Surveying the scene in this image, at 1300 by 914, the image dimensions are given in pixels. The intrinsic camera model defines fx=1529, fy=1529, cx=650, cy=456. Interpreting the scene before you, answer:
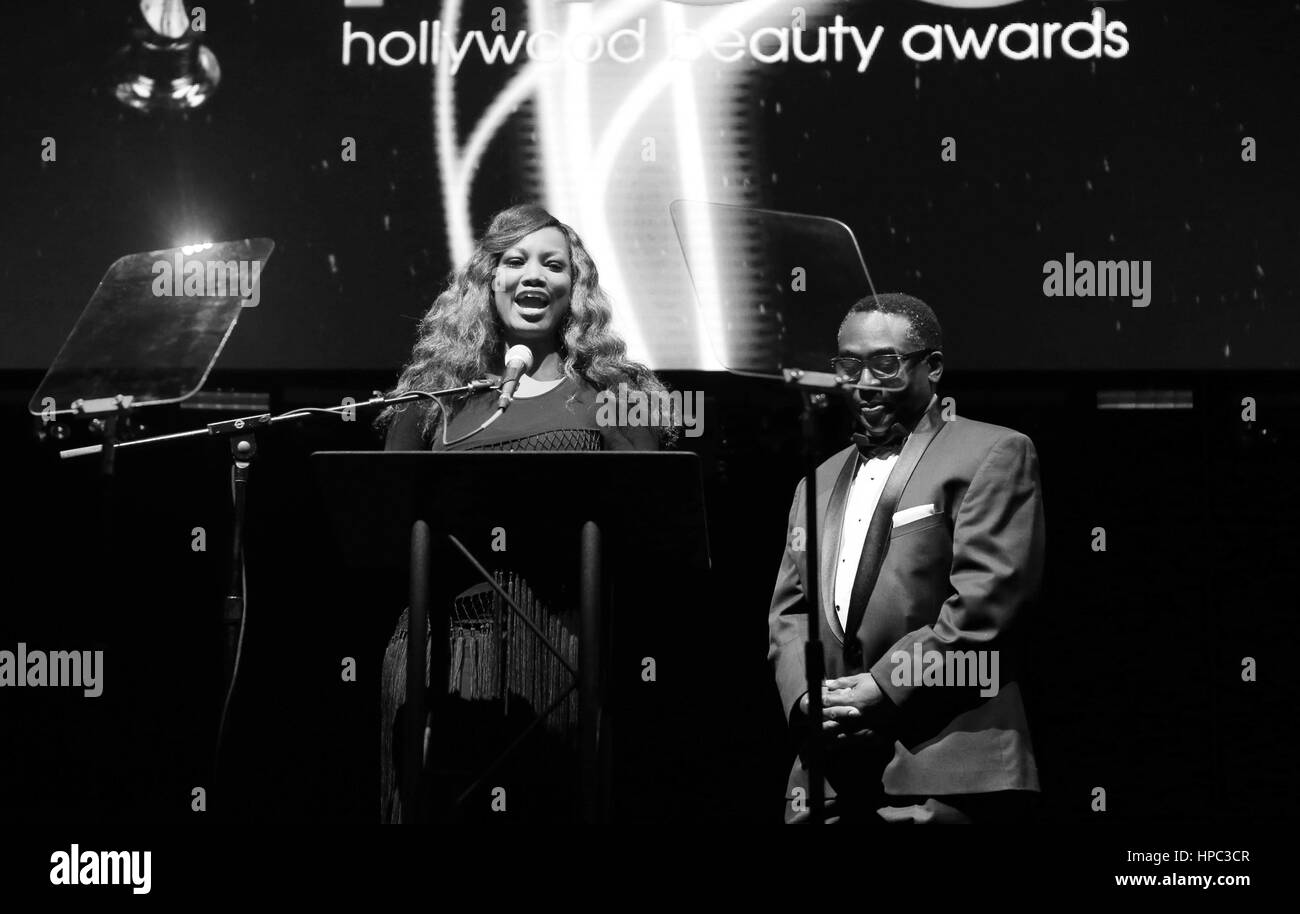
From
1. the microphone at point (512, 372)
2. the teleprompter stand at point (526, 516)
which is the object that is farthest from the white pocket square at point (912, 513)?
the microphone at point (512, 372)

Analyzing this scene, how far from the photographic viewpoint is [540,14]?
458cm

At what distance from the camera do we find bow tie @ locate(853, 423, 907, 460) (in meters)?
3.24

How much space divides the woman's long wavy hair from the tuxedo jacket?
2.33ft

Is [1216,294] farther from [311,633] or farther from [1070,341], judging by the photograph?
[311,633]

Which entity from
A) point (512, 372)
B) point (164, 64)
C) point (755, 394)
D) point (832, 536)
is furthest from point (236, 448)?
point (164, 64)

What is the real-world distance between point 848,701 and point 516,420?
1.01 m

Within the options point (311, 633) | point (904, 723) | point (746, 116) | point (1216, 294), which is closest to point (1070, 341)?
point (1216, 294)

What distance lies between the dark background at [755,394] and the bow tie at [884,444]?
3.39 feet

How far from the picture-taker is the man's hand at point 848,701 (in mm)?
3168

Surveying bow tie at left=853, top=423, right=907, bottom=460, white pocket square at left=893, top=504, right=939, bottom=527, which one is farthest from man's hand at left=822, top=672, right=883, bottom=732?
bow tie at left=853, top=423, right=907, bottom=460

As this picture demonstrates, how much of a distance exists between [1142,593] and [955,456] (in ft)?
5.38

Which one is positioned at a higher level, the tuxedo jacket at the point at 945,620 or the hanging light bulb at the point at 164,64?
the hanging light bulb at the point at 164,64

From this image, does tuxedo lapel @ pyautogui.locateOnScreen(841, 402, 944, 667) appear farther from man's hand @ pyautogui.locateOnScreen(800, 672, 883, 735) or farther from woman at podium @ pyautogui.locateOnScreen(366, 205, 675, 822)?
woman at podium @ pyautogui.locateOnScreen(366, 205, 675, 822)

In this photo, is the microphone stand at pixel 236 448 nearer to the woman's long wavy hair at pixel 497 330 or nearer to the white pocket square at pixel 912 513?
the woman's long wavy hair at pixel 497 330
